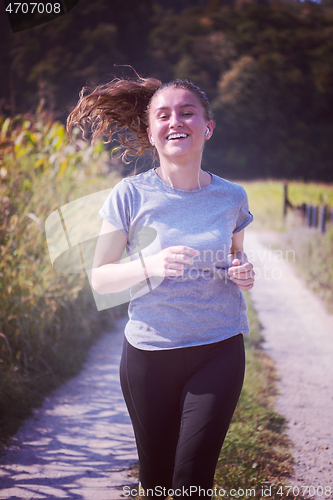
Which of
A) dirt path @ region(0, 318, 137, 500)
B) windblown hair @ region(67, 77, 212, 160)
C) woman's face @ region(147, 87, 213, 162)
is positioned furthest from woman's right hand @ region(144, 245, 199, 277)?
dirt path @ region(0, 318, 137, 500)

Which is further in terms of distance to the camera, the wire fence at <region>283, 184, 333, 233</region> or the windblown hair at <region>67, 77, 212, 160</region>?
the wire fence at <region>283, 184, 333, 233</region>

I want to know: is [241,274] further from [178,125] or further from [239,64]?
[239,64]

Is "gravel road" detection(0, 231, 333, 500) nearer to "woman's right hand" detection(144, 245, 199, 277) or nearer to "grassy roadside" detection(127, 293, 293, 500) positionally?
"grassy roadside" detection(127, 293, 293, 500)

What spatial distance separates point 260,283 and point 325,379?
3.16 m

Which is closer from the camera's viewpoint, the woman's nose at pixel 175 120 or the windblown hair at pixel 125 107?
the woman's nose at pixel 175 120

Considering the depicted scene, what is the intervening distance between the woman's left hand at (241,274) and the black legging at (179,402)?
0.67 feet

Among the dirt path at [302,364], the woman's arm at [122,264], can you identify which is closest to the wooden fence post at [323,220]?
the dirt path at [302,364]

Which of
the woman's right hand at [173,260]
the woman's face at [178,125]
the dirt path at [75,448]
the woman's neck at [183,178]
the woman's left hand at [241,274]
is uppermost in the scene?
the woman's face at [178,125]

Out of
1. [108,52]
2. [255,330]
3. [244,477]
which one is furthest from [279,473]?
[108,52]

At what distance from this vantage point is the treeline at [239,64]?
18.7 meters

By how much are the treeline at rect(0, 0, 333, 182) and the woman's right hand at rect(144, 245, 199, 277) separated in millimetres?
18296

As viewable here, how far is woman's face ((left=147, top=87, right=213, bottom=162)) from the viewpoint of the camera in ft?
4.72

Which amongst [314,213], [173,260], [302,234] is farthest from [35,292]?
[314,213]

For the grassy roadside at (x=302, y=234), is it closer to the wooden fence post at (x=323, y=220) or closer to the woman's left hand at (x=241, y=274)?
the wooden fence post at (x=323, y=220)
